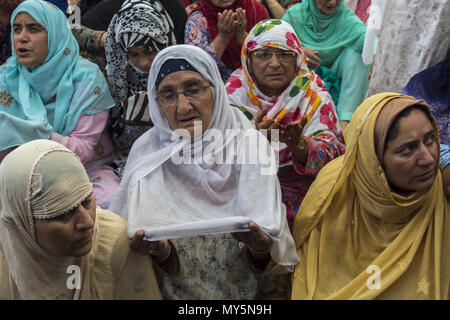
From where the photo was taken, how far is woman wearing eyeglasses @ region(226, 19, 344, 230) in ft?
8.62

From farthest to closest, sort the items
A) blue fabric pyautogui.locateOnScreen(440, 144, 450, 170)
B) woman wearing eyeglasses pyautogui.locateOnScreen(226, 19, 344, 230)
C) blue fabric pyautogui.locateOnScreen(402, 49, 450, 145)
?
blue fabric pyautogui.locateOnScreen(402, 49, 450, 145)
woman wearing eyeglasses pyautogui.locateOnScreen(226, 19, 344, 230)
blue fabric pyautogui.locateOnScreen(440, 144, 450, 170)

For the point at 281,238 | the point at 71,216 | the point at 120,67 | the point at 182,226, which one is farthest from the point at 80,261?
the point at 120,67

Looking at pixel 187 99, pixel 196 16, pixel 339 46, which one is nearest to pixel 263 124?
pixel 187 99

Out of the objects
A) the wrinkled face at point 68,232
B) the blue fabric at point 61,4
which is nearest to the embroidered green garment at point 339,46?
the blue fabric at point 61,4

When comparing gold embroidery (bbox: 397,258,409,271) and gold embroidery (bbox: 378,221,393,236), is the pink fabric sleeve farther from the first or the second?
gold embroidery (bbox: 397,258,409,271)

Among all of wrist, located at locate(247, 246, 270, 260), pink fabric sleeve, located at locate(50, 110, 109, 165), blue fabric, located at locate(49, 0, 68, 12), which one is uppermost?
blue fabric, located at locate(49, 0, 68, 12)

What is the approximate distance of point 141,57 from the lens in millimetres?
3111

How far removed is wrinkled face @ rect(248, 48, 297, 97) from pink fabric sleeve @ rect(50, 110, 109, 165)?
38.4 inches

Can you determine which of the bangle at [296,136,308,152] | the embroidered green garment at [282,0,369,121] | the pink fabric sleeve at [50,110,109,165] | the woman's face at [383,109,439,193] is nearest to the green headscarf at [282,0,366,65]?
the embroidered green garment at [282,0,369,121]

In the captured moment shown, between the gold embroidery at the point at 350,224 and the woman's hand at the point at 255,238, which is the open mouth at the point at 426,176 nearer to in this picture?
the gold embroidery at the point at 350,224

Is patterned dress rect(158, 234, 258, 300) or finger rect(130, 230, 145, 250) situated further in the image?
patterned dress rect(158, 234, 258, 300)

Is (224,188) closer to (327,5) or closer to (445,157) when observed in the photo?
(445,157)

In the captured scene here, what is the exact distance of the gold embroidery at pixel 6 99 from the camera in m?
2.99

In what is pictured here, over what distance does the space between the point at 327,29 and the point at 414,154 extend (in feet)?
7.42
